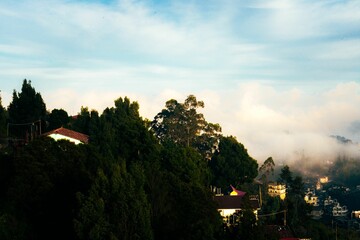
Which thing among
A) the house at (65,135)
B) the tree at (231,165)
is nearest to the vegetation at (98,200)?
the house at (65,135)

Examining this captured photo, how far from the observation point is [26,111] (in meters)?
51.6

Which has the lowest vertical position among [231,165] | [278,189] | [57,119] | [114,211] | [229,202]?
[229,202]

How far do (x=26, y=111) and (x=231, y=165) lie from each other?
2575cm

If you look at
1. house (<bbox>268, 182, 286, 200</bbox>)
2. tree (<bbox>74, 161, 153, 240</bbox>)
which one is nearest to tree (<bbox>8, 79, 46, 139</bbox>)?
tree (<bbox>74, 161, 153, 240</bbox>)

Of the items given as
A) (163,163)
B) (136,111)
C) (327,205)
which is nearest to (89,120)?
(136,111)

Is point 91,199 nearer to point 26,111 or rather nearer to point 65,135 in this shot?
point 65,135

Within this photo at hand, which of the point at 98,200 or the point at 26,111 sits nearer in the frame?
the point at 98,200

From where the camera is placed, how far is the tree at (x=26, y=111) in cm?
5019

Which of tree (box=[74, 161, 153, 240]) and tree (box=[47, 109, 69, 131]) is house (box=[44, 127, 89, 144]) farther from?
tree (box=[74, 161, 153, 240])

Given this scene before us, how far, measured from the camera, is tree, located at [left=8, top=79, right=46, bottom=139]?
50.2 meters

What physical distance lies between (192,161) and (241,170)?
60.5ft

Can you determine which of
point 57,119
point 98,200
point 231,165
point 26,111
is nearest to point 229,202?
point 231,165

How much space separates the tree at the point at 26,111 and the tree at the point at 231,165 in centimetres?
2223

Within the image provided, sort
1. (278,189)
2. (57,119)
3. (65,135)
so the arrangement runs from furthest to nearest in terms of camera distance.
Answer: (278,189), (57,119), (65,135)
